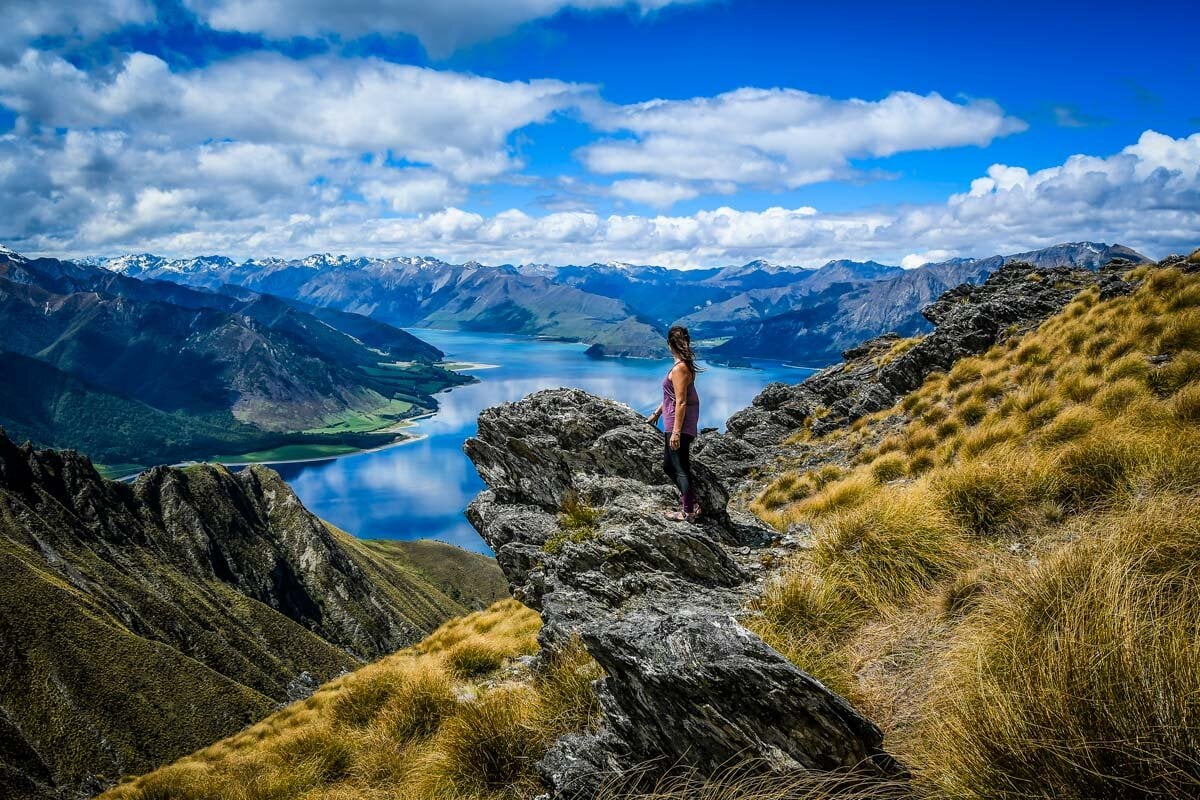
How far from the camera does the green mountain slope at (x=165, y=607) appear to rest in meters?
84.8

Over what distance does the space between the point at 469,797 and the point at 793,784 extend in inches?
160

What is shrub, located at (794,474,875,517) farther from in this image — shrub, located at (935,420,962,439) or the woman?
shrub, located at (935,420,962,439)

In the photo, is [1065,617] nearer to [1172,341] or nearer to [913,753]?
[913,753]

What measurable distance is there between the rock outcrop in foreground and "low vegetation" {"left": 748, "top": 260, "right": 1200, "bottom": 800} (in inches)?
26.4

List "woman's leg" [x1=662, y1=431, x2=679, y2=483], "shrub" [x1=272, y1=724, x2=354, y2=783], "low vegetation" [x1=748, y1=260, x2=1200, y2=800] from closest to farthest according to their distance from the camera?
"low vegetation" [x1=748, y1=260, x2=1200, y2=800] < "shrub" [x1=272, y1=724, x2=354, y2=783] < "woman's leg" [x1=662, y1=431, x2=679, y2=483]

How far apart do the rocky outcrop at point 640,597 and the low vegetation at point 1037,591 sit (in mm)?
660

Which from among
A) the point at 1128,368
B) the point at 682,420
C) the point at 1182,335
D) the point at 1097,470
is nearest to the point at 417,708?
the point at 682,420

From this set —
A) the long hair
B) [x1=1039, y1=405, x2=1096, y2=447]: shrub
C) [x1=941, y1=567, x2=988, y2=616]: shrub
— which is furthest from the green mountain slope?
[x1=941, y1=567, x2=988, y2=616]: shrub

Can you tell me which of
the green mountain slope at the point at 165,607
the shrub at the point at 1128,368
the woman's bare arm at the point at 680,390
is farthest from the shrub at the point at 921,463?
the green mountain slope at the point at 165,607

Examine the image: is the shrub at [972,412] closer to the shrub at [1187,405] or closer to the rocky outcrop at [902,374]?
the shrub at [1187,405]

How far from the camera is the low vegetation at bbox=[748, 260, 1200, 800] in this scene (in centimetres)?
361

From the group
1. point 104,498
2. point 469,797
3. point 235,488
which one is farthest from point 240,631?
point 469,797

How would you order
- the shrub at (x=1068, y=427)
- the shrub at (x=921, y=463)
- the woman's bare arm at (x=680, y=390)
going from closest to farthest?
1. the woman's bare arm at (x=680, y=390)
2. the shrub at (x=1068, y=427)
3. the shrub at (x=921, y=463)

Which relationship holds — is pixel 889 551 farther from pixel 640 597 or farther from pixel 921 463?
pixel 921 463
